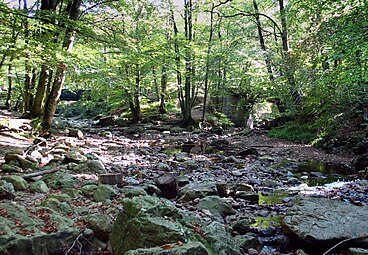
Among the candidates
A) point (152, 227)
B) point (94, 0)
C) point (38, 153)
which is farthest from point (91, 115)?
point (152, 227)

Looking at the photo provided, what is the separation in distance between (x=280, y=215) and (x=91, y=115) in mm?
27060

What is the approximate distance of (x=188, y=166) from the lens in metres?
8.52

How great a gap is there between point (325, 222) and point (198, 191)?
2.17 metres

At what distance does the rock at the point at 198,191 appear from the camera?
207 inches

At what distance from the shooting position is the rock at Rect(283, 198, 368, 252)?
354 cm

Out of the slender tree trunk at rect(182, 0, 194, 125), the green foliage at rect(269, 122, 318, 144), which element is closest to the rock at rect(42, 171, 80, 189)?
the green foliage at rect(269, 122, 318, 144)

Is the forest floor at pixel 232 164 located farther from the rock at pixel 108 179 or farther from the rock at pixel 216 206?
the rock at pixel 108 179

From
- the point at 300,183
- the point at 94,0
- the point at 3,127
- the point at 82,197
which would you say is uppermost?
the point at 94,0

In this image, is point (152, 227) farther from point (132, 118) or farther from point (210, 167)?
point (132, 118)

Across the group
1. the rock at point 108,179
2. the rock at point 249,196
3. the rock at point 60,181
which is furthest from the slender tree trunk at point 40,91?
the rock at point 249,196

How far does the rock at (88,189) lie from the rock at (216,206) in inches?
70.8

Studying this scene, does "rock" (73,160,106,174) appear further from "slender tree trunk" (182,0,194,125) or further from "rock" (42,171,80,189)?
"slender tree trunk" (182,0,194,125)

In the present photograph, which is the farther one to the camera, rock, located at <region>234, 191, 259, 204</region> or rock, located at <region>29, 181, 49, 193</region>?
rock, located at <region>234, 191, 259, 204</region>

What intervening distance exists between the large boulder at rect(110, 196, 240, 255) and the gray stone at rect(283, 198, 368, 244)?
1.15 metres
